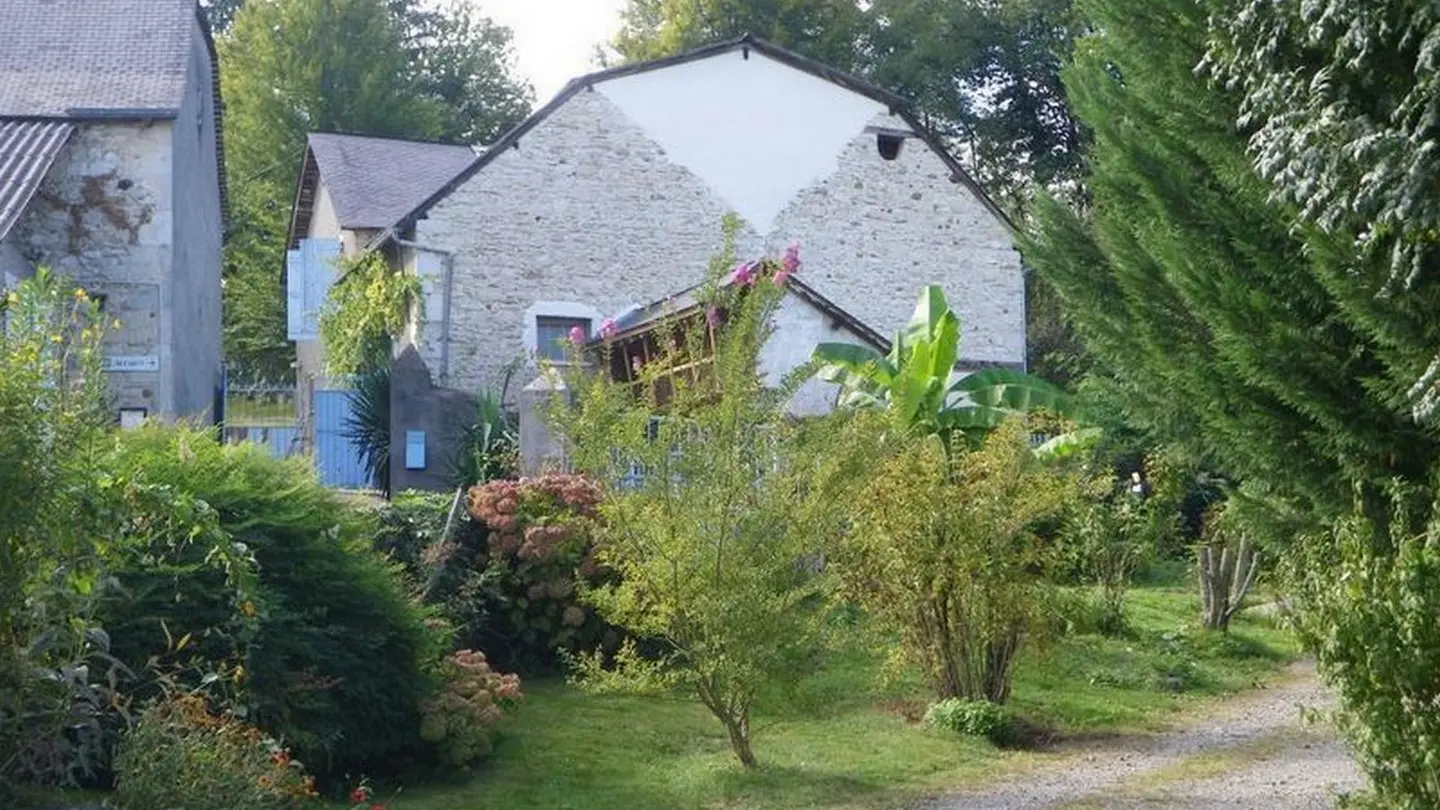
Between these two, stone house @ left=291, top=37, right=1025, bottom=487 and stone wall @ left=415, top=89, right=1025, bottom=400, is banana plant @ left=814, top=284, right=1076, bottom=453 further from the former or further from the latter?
stone wall @ left=415, top=89, right=1025, bottom=400

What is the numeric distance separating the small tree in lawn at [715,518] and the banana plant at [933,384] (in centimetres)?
356

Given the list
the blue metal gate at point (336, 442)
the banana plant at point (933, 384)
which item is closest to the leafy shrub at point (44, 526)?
the banana plant at point (933, 384)

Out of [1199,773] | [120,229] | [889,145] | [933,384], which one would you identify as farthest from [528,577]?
[889,145]

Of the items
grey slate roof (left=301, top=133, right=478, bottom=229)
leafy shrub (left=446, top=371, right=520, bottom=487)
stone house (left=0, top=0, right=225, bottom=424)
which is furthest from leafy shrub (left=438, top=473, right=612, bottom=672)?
grey slate roof (left=301, top=133, right=478, bottom=229)

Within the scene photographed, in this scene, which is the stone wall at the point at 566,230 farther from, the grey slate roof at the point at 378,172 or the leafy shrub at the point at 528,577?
the leafy shrub at the point at 528,577

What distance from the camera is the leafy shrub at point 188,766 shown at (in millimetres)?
7691

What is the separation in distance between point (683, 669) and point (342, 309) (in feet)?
57.8

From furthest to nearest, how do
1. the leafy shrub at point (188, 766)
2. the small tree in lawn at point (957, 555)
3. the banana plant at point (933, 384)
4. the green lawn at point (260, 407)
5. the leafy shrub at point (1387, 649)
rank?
the green lawn at point (260, 407) < the banana plant at point (933, 384) < the small tree in lawn at point (957, 555) < the leafy shrub at point (188, 766) < the leafy shrub at point (1387, 649)

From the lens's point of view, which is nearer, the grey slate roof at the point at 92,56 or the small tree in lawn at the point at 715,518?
the small tree in lawn at the point at 715,518

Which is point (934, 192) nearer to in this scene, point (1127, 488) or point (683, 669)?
point (1127, 488)

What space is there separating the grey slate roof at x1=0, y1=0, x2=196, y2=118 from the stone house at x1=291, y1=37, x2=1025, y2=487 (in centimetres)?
390

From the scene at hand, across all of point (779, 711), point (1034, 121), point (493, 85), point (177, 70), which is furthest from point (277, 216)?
point (779, 711)

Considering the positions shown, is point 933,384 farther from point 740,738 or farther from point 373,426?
point 373,426

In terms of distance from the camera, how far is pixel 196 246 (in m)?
27.2
